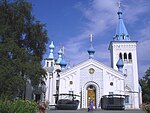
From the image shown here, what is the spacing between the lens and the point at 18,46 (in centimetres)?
2720

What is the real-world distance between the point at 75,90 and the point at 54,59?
20.2m

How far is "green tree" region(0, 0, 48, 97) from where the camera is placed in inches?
961

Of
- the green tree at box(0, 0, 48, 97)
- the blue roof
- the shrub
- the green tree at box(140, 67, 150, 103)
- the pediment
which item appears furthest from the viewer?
the green tree at box(140, 67, 150, 103)

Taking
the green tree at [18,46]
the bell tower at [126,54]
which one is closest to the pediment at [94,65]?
the bell tower at [126,54]

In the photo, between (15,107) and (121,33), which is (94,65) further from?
(15,107)

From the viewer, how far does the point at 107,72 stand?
127 ft

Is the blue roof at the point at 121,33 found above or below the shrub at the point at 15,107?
above

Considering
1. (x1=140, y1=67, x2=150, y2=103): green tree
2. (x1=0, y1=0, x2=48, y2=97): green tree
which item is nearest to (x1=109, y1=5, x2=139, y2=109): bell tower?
(x1=140, y1=67, x2=150, y2=103): green tree

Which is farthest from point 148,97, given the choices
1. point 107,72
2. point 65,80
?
point 65,80

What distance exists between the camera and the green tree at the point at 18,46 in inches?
961

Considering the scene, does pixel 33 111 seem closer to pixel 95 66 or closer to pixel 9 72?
pixel 9 72

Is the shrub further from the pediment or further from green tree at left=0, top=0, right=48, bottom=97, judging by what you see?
the pediment

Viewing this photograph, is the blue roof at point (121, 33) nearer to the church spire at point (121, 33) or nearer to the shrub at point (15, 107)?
the church spire at point (121, 33)

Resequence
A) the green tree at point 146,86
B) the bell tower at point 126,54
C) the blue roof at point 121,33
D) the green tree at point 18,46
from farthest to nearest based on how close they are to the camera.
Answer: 1. the green tree at point 146,86
2. the blue roof at point 121,33
3. the bell tower at point 126,54
4. the green tree at point 18,46
